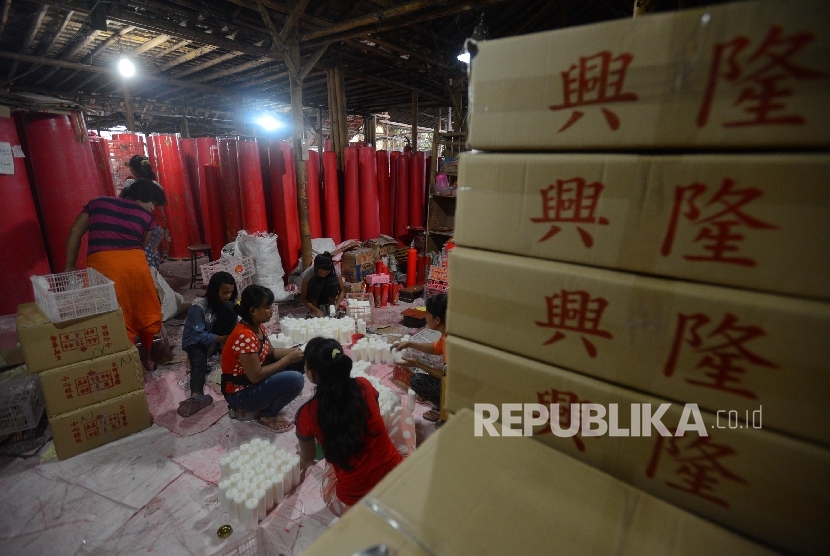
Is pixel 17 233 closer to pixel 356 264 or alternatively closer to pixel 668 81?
pixel 356 264

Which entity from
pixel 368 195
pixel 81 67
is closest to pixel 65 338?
pixel 368 195

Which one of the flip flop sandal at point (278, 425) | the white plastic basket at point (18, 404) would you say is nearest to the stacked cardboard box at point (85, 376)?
the white plastic basket at point (18, 404)

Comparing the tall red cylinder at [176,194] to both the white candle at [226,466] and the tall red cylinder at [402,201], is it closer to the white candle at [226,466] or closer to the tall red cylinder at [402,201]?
the tall red cylinder at [402,201]

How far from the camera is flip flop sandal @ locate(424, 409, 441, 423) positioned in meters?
3.28

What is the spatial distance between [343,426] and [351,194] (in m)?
5.99

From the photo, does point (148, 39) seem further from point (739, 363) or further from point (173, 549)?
point (739, 363)

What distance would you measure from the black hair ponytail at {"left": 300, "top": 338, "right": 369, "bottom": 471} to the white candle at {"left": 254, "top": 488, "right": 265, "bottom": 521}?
0.62 metres

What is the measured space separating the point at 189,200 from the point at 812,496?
9.22m

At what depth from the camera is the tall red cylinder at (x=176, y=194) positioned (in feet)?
24.3

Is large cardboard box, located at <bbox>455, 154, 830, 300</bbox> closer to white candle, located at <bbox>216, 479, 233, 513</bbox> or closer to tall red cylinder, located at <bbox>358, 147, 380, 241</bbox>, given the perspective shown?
white candle, located at <bbox>216, 479, 233, 513</bbox>

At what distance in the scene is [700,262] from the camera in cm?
79

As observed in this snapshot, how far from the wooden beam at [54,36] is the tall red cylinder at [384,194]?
18.4 feet

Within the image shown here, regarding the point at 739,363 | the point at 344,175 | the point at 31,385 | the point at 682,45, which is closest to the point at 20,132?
the point at 31,385

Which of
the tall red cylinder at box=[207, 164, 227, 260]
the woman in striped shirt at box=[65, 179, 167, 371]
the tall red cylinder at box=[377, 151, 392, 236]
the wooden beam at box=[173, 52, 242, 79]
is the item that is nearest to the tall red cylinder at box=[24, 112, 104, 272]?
the woman in striped shirt at box=[65, 179, 167, 371]
